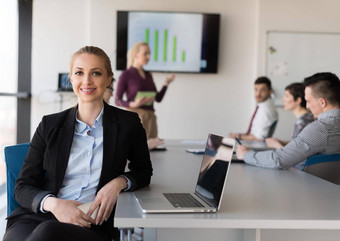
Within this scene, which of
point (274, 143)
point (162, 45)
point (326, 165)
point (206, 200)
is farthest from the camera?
point (162, 45)

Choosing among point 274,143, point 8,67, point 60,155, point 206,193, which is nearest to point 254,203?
point 206,193

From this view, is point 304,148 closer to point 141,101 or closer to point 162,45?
point 141,101

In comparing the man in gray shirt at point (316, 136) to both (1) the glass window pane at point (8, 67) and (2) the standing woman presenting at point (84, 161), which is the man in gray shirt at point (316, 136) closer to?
(2) the standing woman presenting at point (84, 161)

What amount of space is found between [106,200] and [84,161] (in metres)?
0.22

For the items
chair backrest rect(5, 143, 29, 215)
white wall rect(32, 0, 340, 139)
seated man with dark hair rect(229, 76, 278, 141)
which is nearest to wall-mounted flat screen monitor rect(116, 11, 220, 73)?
white wall rect(32, 0, 340, 139)

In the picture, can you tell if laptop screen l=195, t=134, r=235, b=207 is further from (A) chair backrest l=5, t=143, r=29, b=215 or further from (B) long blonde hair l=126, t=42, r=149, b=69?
(B) long blonde hair l=126, t=42, r=149, b=69

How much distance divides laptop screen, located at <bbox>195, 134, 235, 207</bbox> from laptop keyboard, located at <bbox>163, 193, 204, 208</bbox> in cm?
4

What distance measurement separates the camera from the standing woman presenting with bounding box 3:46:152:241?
149cm

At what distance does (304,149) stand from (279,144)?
86cm

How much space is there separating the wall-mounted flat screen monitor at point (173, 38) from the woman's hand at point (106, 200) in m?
4.50

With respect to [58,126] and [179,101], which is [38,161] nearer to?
[58,126]

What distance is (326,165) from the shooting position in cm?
226

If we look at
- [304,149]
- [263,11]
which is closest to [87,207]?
[304,149]

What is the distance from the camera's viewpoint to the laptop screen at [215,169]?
4.28ft
